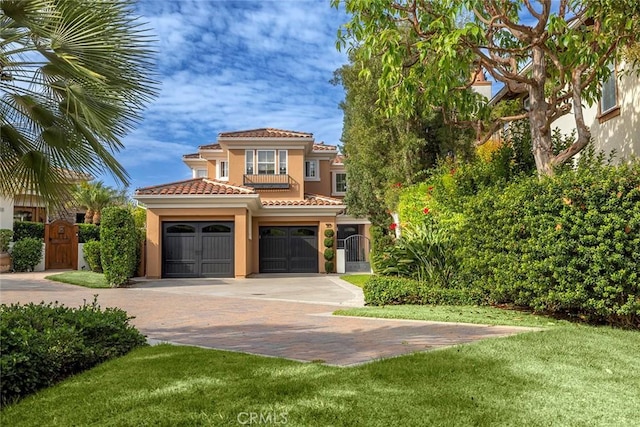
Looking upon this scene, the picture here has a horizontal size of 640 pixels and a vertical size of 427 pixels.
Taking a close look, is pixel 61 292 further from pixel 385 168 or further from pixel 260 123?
pixel 260 123

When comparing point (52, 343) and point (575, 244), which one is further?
point (575, 244)

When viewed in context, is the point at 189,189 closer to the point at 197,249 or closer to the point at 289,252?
the point at 197,249

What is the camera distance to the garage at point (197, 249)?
19828 mm

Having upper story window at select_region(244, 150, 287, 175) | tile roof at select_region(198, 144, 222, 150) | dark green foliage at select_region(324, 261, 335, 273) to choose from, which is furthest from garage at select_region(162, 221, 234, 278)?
tile roof at select_region(198, 144, 222, 150)

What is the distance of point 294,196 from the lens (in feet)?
80.4

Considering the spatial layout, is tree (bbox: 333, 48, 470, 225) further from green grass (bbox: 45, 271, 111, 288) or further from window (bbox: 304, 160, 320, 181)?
green grass (bbox: 45, 271, 111, 288)

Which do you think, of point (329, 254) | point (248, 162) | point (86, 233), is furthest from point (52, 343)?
point (86, 233)

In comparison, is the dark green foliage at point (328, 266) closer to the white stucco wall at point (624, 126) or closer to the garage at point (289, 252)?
the garage at point (289, 252)

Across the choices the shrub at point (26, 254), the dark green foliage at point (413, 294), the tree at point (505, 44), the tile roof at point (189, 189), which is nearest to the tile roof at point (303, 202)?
the tile roof at point (189, 189)

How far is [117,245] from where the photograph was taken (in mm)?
16438

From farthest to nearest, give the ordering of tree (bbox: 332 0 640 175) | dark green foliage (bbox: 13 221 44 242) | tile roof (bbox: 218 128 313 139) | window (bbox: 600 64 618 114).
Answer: tile roof (bbox: 218 128 313 139) < dark green foliage (bbox: 13 221 44 242) < window (bbox: 600 64 618 114) < tree (bbox: 332 0 640 175)

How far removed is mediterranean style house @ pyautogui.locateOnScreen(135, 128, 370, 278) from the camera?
1956 cm

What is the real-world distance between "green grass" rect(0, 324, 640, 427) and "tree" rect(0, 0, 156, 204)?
220 cm

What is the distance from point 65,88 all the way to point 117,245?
12.4 m
